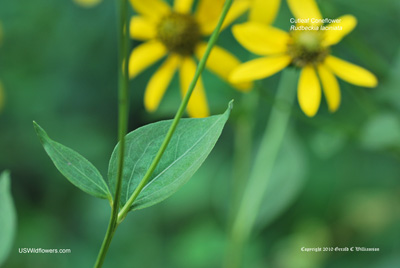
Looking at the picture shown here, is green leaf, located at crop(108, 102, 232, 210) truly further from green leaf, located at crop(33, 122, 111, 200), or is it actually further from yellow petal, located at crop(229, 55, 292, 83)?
yellow petal, located at crop(229, 55, 292, 83)

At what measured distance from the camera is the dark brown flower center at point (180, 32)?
0.82 m

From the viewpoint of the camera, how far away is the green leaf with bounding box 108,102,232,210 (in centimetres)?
45

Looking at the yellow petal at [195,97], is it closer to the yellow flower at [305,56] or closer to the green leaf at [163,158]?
the yellow flower at [305,56]

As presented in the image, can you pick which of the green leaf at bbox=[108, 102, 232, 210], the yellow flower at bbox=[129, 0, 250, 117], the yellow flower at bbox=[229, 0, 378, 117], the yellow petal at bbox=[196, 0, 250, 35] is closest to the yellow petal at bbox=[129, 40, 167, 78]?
the yellow flower at bbox=[129, 0, 250, 117]

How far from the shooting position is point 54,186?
1.34 m

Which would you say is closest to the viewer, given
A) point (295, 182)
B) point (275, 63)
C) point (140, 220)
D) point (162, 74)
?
point (275, 63)

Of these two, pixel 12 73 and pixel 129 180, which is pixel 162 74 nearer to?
pixel 129 180

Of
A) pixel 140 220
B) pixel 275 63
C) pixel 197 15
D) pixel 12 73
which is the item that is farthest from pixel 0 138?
pixel 275 63

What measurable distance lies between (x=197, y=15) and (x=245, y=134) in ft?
0.94

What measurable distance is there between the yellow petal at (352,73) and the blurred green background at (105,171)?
34cm

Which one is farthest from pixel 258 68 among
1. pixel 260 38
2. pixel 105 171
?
pixel 105 171

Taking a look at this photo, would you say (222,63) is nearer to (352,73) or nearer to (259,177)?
(352,73)

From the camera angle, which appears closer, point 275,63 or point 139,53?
point 275,63

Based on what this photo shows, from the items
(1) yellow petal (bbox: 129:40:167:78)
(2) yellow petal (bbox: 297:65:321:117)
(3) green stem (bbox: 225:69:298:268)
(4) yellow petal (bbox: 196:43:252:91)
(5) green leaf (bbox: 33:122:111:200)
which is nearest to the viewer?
(5) green leaf (bbox: 33:122:111:200)
